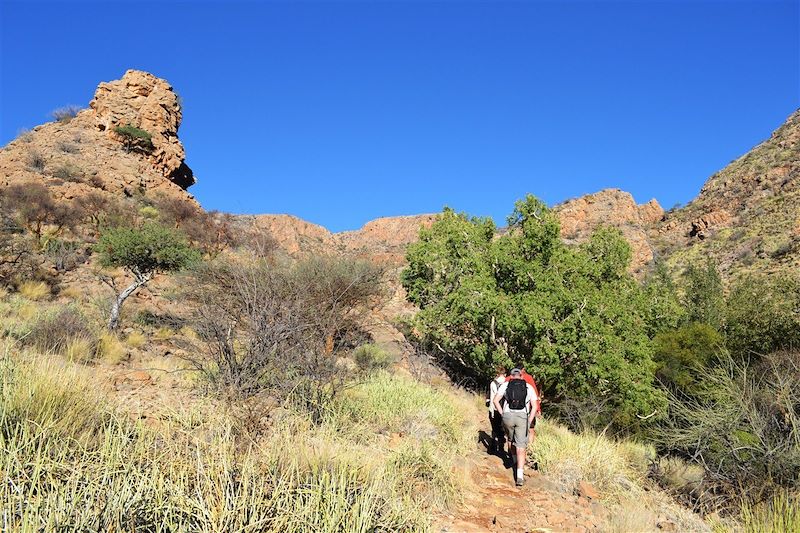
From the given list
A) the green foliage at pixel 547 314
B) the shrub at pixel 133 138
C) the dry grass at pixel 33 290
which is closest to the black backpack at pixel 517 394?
the green foliage at pixel 547 314

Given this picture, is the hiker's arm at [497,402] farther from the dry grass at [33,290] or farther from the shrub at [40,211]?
the shrub at [40,211]

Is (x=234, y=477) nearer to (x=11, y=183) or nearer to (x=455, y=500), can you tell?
(x=455, y=500)

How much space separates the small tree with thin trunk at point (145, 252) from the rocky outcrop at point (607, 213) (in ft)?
146

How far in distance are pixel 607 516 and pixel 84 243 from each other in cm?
2120

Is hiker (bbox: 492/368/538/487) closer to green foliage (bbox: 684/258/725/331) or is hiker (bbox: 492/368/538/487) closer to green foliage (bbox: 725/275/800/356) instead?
green foliage (bbox: 725/275/800/356)

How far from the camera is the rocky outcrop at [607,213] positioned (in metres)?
55.2

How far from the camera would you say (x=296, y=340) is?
7.02 m

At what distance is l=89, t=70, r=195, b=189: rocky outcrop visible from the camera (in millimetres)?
34375

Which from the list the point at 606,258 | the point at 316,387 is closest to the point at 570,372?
the point at 606,258

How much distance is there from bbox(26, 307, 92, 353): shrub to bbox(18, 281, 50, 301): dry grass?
12.9 feet

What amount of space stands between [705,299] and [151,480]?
2784cm

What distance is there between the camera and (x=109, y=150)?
32.2 meters

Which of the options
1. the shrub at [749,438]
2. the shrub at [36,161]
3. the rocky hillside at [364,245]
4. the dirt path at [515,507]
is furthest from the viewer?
the rocky hillside at [364,245]

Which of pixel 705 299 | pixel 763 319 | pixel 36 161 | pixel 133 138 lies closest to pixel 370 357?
pixel 763 319
